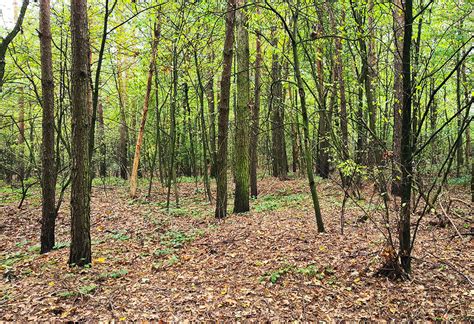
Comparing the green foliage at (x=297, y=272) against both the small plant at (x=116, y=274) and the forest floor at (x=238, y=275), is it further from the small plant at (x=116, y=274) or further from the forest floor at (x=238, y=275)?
the small plant at (x=116, y=274)

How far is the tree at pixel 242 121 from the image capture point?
905cm

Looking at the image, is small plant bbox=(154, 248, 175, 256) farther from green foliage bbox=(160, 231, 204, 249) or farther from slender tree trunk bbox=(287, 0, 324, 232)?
slender tree trunk bbox=(287, 0, 324, 232)

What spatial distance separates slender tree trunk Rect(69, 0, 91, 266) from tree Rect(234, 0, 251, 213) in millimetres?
4777

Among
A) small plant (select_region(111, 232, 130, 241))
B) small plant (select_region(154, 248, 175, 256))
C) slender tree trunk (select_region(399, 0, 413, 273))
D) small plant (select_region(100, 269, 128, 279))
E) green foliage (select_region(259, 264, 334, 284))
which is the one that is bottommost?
small plant (select_region(100, 269, 128, 279))

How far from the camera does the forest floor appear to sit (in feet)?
12.4

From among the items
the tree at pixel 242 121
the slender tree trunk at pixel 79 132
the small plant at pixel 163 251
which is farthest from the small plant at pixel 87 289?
the tree at pixel 242 121

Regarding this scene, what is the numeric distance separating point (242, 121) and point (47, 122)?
4947 millimetres

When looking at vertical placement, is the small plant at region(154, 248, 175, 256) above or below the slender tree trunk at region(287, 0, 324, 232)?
below

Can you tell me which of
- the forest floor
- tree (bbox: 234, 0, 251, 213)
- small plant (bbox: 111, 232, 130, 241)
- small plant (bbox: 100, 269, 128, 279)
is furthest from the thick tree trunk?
tree (bbox: 234, 0, 251, 213)

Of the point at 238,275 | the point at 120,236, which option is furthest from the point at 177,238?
the point at 238,275

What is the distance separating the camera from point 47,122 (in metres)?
6.05

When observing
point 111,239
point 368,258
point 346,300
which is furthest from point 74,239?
point 368,258

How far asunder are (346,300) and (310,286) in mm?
527

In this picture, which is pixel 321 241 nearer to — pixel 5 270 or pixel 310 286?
pixel 310 286
